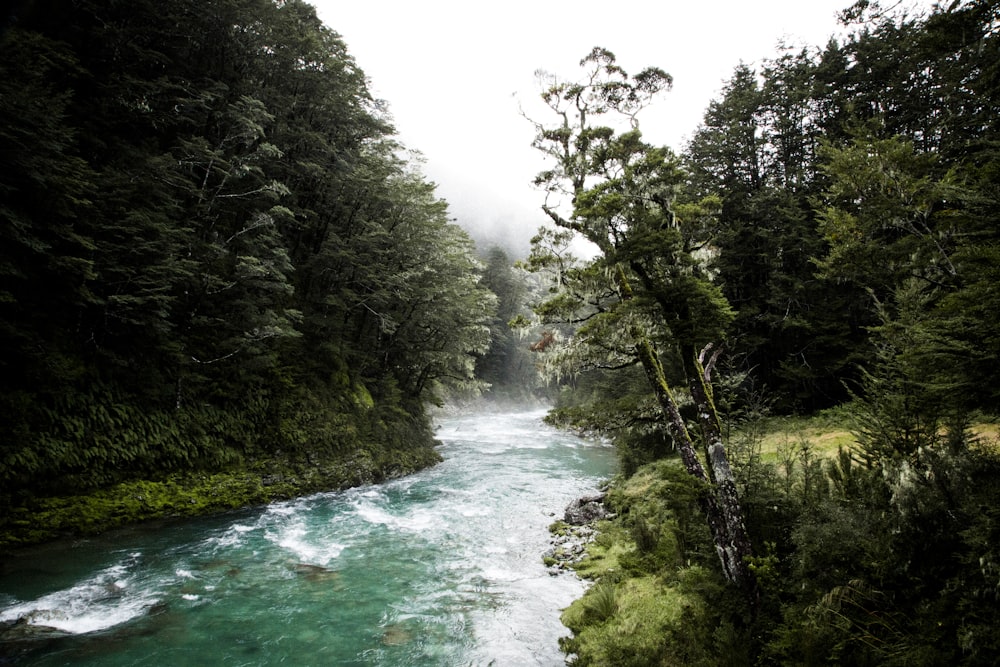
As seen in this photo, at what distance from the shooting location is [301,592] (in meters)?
9.26

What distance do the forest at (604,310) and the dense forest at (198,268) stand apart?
4.2 inches

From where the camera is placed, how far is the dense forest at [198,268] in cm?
984

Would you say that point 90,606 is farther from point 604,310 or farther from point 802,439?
point 802,439

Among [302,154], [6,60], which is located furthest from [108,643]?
[302,154]

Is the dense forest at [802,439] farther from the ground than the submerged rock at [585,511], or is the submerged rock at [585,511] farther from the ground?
the dense forest at [802,439]

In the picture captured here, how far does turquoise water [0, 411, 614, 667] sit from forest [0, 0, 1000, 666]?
3.95ft

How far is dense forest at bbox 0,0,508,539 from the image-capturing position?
9836 mm

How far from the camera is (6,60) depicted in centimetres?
931

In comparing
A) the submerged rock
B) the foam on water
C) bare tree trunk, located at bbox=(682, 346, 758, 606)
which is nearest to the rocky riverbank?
the submerged rock

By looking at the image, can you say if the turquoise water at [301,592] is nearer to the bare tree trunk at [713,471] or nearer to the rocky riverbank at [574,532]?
the rocky riverbank at [574,532]

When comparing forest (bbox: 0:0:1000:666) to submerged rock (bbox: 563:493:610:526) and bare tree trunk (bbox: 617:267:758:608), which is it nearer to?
bare tree trunk (bbox: 617:267:758:608)

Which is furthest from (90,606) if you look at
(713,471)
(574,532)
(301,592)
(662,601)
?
(713,471)

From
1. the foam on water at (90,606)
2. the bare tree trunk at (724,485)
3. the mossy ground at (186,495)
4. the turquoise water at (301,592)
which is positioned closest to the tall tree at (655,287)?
the bare tree trunk at (724,485)

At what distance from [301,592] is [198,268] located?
1051 cm
